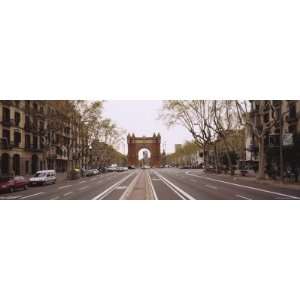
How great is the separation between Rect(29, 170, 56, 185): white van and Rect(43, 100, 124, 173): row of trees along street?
1147mm

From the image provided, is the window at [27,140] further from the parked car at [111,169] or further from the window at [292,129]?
→ the window at [292,129]

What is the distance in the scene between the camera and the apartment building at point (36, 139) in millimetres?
8959

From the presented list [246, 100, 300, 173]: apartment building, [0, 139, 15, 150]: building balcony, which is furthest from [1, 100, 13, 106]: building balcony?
[246, 100, 300, 173]: apartment building

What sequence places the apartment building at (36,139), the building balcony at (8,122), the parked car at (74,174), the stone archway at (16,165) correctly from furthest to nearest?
the parked car at (74,174) → the stone archway at (16,165) → the building balcony at (8,122) → the apartment building at (36,139)

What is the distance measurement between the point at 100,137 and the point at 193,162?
9.03 m

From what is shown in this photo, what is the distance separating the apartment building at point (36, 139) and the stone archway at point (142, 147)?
8.35 feet

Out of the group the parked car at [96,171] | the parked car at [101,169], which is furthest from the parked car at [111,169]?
the parked car at [96,171]

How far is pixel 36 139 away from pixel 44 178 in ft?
9.65

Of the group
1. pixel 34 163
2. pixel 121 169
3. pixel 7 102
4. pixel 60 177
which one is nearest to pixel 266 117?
pixel 121 169

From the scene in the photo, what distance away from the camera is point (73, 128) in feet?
45.4

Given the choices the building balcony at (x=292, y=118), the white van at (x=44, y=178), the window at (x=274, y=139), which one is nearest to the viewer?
the white van at (x=44, y=178)

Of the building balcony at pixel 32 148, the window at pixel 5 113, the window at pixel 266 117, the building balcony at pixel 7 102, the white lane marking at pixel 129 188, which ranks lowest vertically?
the white lane marking at pixel 129 188
